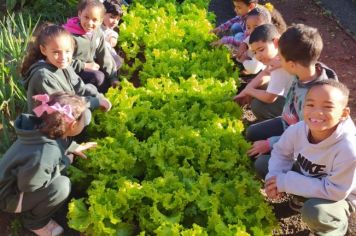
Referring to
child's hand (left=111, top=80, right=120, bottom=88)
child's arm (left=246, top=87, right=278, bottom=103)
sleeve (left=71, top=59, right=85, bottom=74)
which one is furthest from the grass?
child's arm (left=246, top=87, right=278, bottom=103)

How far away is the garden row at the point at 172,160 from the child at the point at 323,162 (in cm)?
29

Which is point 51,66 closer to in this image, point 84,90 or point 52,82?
point 52,82

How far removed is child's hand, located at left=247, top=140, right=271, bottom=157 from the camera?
3614mm

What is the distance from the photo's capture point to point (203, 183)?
328cm

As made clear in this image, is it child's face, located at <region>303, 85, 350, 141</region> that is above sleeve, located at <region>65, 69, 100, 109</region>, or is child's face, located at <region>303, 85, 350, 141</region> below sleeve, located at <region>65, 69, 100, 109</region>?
above

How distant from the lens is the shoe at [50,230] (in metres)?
3.31

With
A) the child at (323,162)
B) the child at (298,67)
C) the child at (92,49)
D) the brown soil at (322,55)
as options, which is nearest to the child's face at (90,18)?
the child at (92,49)

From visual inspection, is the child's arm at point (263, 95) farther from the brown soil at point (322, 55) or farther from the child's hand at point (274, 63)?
the brown soil at point (322, 55)

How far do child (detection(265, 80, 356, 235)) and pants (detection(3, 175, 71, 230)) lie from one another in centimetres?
143

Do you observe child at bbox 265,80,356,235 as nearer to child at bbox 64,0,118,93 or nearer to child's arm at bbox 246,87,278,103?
child's arm at bbox 246,87,278,103

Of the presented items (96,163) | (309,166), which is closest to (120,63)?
(96,163)

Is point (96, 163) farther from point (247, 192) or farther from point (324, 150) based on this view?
point (324, 150)

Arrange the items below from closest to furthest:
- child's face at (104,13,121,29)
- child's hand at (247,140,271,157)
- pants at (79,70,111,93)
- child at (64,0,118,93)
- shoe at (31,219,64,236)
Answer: shoe at (31,219,64,236)
child's hand at (247,140,271,157)
child at (64,0,118,93)
pants at (79,70,111,93)
child's face at (104,13,121,29)

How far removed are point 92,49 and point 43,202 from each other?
1.87 m
